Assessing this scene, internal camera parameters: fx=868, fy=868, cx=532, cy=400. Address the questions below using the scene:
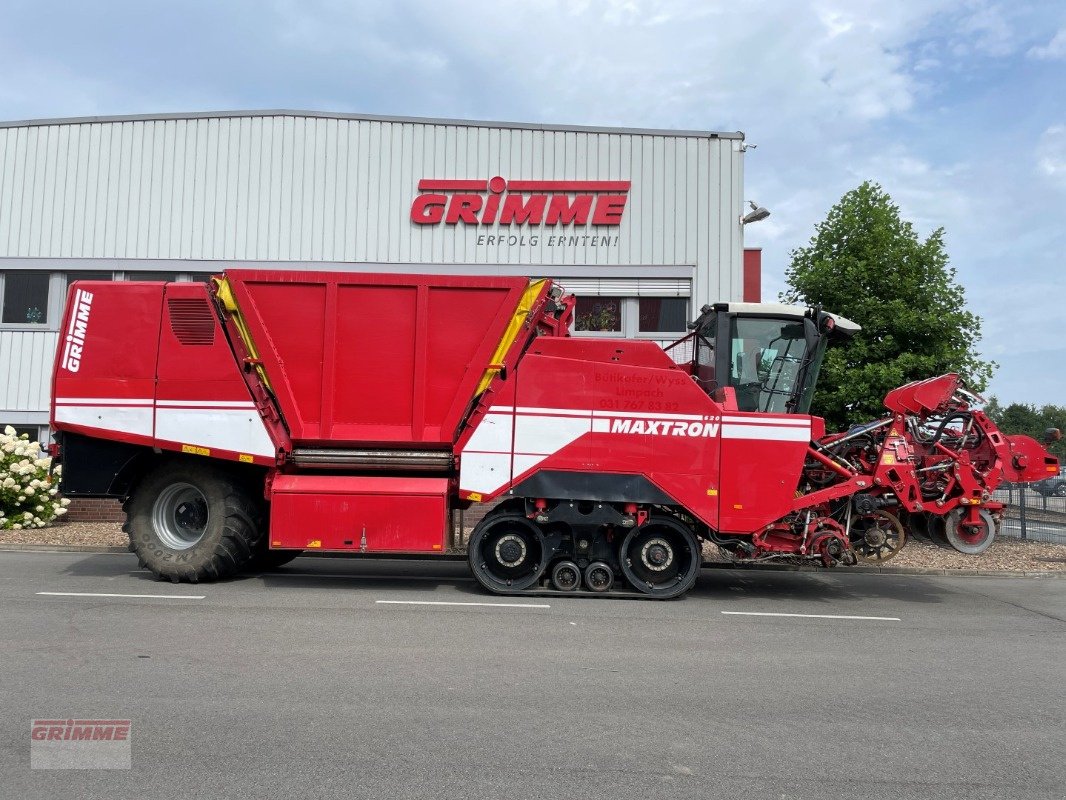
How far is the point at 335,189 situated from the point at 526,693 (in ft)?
42.3

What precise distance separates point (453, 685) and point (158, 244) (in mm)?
13638

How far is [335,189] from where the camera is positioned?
16219 mm

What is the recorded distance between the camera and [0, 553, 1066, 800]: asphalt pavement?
156 inches

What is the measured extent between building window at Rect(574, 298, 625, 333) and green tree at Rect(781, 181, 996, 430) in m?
3.36

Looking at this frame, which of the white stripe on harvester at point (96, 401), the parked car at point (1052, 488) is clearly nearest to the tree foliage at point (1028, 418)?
the parked car at point (1052, 488)

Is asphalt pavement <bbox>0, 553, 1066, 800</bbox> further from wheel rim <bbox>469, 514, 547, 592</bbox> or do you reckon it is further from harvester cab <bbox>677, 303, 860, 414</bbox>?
harvester cab <bbox>677, 303, 860, 414</bbox>

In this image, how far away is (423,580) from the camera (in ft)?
32.1

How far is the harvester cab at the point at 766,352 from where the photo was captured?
9.27m

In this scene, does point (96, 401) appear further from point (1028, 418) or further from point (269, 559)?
point (1028, 418)

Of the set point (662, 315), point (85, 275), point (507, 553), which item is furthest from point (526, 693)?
point (85, 275)

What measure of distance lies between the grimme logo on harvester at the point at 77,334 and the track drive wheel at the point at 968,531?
936 cm

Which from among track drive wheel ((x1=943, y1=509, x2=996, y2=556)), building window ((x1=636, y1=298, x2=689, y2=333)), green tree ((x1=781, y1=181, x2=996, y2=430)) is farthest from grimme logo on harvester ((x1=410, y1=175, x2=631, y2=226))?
track drive wheel ((x1=943, y1=509, x2=996, y2=556))

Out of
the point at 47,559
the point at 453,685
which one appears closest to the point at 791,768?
the point at 453,685

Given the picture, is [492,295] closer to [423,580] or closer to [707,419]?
[707,419]
